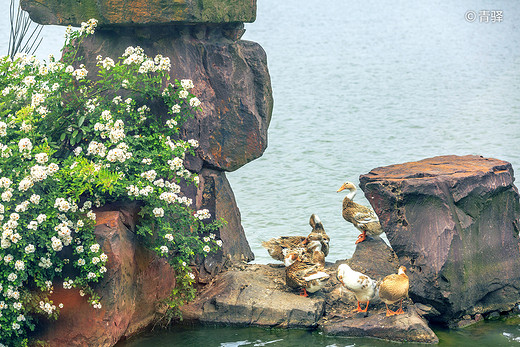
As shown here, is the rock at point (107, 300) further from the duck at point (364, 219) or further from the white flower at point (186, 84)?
the duck at point (364, 219)

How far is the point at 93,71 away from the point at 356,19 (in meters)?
18.7

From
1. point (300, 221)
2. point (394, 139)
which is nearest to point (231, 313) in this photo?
point (300, 221)

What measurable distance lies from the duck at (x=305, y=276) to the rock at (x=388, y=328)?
37cm

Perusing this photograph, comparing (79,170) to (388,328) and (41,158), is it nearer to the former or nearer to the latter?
(41,158)

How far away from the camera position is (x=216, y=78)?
302 inches

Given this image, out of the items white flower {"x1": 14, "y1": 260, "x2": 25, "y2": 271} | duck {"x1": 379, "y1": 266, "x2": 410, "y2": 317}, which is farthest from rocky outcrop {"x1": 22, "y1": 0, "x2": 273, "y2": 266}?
white flower {"x1": 14, "y1": 260, "x2": 25, "y2": 271}

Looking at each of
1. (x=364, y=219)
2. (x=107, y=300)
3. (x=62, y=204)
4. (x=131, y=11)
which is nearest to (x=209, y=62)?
(x=131, y=11)

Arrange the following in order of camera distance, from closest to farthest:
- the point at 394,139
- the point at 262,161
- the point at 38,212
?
the point at 38,212 → the point at 262,161 → the point at 394,139

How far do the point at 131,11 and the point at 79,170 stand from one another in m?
1.54

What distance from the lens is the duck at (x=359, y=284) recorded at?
22.5 feet

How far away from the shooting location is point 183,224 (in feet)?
22.8

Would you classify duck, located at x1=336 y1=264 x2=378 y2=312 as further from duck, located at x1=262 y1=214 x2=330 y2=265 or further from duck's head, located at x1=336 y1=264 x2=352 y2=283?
duck, located at x1=262 y1=214 x2=330 y2=265

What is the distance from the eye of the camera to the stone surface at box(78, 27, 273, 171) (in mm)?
7328

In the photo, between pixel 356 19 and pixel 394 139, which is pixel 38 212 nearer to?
pixel 394 139
